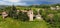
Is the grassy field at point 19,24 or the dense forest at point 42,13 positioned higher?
the dense forest at point 42,13

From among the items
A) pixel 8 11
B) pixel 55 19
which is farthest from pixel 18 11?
pixel 55 19

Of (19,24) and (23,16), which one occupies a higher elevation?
(23,16)

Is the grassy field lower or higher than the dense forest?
lower

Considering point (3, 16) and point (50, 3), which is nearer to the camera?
point (3, 16)

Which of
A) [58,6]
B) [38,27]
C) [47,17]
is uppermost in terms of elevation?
[58,6]

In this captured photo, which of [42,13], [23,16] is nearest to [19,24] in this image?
[23,16]

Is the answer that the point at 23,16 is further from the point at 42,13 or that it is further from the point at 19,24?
the point at 42,13

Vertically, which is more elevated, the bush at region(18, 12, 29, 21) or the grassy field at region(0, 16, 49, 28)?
the bush at region(18, 12, 29, 21)

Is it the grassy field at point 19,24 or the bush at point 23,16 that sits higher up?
the bush at point 23,16

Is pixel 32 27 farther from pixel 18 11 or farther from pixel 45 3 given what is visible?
pixel 45 3

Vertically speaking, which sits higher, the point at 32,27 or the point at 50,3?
the point at 50,3
